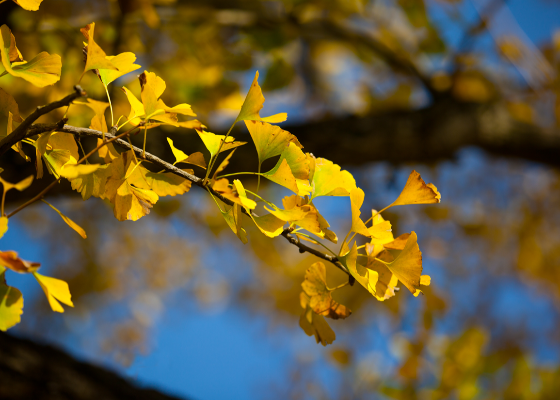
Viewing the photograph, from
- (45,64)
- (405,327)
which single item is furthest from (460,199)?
(45,64)

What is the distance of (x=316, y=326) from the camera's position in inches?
12.7

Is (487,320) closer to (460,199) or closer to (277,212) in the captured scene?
(460,199)

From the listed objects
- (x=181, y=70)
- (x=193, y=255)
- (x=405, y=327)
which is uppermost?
(x=181, y=70)

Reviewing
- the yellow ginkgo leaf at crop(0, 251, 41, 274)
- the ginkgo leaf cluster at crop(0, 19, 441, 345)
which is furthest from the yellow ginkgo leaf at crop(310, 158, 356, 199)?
the yellow ginkgo leaf at crop(0, 251, 41, 274)

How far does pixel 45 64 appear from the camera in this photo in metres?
0.27

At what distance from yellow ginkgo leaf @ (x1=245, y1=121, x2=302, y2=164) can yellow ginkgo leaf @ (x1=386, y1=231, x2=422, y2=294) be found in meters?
0.13

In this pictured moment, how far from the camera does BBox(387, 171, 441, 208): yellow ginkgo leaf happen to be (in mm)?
305

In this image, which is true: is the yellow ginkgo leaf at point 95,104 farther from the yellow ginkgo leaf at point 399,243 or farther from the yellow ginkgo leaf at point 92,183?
the yellow ginkgo leaf at point 399,243

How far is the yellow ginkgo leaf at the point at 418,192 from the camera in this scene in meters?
0.31

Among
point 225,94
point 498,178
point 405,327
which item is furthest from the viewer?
point 498,178

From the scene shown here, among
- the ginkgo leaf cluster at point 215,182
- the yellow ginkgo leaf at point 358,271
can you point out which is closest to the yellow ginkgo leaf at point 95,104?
the ginkgo leaf cluster at point 215,182

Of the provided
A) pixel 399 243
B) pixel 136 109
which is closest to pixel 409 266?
pixel 399 243

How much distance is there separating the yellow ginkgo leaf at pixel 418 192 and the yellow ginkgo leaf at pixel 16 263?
10.6 inches

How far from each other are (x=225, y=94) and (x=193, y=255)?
1.90 meters
